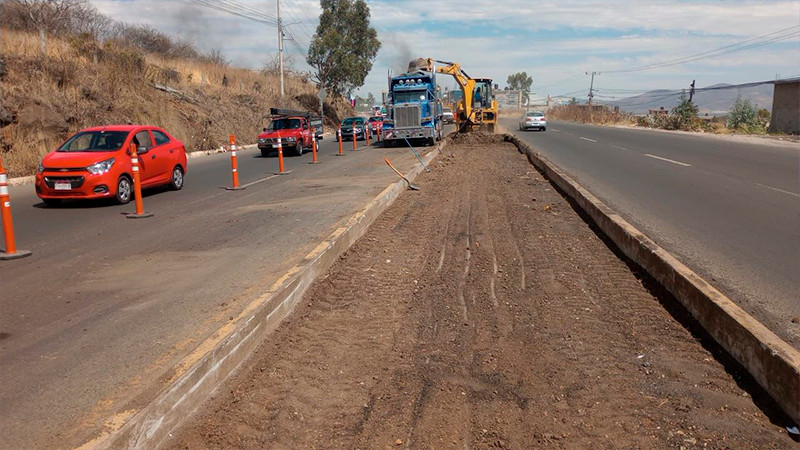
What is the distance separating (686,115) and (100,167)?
152 feet

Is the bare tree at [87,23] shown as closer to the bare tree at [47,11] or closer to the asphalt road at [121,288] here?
the bare tree at [47,11]

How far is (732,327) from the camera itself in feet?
14.7

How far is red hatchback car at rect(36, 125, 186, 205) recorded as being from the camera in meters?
11.9

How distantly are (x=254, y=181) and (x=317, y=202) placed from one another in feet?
17.1

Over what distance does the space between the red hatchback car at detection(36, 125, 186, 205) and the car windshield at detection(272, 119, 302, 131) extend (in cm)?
1225

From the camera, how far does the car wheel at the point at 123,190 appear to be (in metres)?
12.4

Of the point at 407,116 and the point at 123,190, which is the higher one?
the point at 407,116

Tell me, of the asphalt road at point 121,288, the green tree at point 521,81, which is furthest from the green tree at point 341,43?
the green tree at point 521,81

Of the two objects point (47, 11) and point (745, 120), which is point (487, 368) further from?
point (745, 120)

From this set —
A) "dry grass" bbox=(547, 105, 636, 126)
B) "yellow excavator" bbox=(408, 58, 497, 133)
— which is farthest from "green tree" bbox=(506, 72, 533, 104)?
"yellow excavator" bbox=(408, 58, 497, 133)

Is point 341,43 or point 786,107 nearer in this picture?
point 786,107

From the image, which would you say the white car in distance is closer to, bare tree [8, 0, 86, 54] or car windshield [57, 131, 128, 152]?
bare tree [8, 0, 86, 54]

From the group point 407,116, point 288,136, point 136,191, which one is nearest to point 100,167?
point 136,191

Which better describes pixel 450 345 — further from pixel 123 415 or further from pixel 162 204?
pixel 162 204
